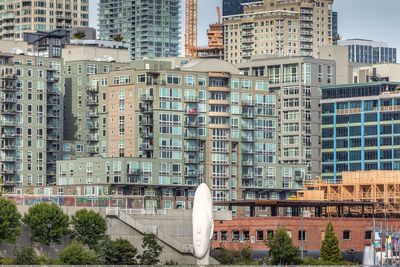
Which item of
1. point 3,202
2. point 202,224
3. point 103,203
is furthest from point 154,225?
point 202,224

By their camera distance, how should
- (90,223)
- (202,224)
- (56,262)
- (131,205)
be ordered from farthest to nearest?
(131,205), (90,223), (56,262), (202,224)

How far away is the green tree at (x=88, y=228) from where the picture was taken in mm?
171125

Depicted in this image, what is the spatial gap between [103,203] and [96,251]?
61.4 feet

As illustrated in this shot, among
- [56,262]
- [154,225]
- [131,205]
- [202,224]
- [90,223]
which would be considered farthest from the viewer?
[131,205]

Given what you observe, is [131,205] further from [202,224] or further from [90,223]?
[202,224]

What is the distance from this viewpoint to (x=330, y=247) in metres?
194

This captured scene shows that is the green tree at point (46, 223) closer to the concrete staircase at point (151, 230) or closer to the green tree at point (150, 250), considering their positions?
the concrete staircase at point (151, 230)

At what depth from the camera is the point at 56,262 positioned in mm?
160500

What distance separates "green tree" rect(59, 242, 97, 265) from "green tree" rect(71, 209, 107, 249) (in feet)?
23.8

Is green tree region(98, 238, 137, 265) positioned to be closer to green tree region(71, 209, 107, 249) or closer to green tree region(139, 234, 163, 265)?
green tree region(139, 234, 163, 265)

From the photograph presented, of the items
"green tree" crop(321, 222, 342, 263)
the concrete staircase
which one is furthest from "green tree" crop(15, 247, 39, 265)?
"green tree" crop(321, 222, 342, 263)

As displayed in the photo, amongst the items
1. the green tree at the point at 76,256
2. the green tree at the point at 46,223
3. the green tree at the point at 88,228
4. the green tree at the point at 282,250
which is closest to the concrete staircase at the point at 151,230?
the green tree at the point at 88,228

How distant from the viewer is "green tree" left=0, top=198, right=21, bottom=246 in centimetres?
16700

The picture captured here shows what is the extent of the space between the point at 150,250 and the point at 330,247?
30.6 meters
